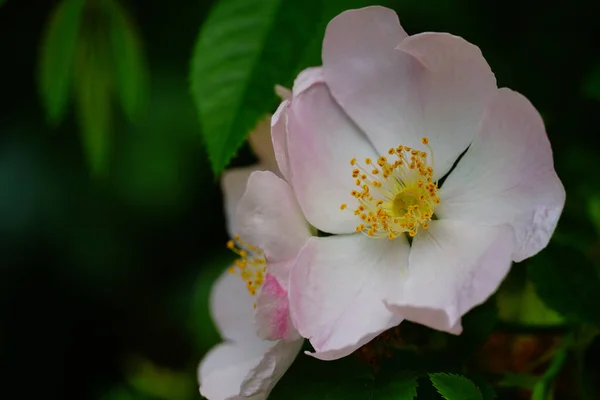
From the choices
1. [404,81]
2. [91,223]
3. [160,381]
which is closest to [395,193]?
[404,81]

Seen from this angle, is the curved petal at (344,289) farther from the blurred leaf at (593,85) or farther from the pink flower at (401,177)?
the blurred leaf at (593,85)

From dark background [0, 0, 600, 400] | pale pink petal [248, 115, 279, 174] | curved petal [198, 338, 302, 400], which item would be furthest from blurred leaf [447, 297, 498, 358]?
dark background [0, 0, 600, 400]

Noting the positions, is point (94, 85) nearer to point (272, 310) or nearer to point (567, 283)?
point (272, 310)

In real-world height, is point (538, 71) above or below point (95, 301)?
above

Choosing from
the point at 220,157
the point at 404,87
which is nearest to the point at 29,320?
the point at 220,157

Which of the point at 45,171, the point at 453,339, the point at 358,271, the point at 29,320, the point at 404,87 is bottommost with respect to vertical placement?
the point at 29,320

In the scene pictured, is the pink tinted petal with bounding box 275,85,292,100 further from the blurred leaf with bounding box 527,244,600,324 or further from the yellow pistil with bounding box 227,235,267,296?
the blurred leaf with bounding box 527,244,600,324

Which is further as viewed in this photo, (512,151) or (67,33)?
(67,33)

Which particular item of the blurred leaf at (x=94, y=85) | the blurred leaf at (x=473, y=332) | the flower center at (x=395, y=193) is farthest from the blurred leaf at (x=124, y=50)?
the blurred leaf at (x=473, y=332)

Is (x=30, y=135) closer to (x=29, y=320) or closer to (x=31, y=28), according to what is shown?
(x=31, y=28)
